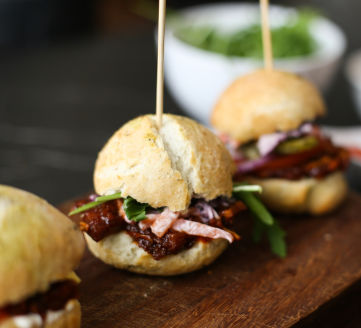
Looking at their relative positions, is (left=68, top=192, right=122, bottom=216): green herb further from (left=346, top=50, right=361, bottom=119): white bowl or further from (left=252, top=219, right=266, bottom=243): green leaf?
(left=346, top=50, right=361, bottom=119): white bowl

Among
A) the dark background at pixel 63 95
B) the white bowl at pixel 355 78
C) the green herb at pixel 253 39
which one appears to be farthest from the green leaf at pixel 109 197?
the white bowl at pixel 355 78

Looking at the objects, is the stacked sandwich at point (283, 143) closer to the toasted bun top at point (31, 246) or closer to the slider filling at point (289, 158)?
the slider filling at point (289, 158)

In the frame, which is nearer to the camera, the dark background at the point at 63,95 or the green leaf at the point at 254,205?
the green leaf at the point at 254,205

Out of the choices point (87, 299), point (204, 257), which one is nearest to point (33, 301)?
point (87, 299)

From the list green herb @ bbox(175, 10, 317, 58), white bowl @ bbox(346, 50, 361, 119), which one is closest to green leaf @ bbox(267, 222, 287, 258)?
green herb @ bbox(175, 10, 317, 58)

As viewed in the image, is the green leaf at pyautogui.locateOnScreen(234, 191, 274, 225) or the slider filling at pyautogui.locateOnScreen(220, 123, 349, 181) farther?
the slider filling at pyautogui.locateOnScreen(220, 123, 349, 181)

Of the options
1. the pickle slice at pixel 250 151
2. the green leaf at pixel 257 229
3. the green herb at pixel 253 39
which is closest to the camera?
the green leaf at pixel 257 229
